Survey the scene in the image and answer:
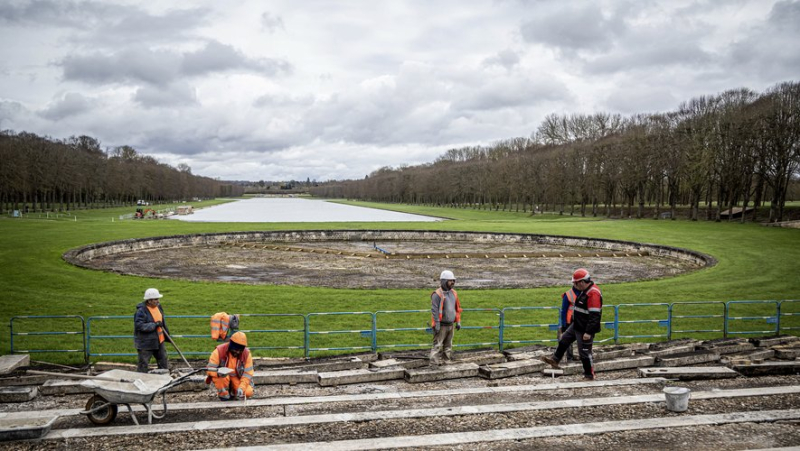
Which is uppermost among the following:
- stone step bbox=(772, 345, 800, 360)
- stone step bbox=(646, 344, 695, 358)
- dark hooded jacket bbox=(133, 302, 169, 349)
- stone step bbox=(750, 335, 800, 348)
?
dark hooded jacket bbox=(133, 302, 169, 349)

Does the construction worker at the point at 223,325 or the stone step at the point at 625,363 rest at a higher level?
the construction worker at the point at 223,325

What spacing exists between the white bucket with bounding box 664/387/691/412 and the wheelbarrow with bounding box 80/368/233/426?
8717 mm

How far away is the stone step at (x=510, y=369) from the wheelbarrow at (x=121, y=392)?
621 centimetres

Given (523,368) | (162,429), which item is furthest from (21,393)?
(523,368)

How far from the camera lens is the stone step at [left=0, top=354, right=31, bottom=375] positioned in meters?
12.2

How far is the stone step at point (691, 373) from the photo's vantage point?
11.9m

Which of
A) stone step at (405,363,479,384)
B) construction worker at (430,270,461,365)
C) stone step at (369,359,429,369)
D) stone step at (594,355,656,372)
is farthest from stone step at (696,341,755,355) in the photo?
stone step at (369,359,429,369)

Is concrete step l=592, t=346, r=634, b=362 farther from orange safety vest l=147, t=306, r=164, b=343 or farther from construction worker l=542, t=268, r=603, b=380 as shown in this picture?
orange safety vest l=147, t=306, r=164, b=343

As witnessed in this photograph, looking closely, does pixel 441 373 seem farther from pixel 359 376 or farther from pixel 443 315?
pixel 359 376

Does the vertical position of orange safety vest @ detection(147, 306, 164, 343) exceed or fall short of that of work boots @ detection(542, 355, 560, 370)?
it exceeds it

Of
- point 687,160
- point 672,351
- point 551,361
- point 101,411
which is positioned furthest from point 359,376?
point 687,160

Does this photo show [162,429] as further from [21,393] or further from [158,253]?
[158,253]

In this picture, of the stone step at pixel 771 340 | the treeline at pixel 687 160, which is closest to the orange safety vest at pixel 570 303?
the stone step at pixel 771 340

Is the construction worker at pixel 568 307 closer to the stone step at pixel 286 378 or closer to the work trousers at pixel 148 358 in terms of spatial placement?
the stone step at pixel 286 378
